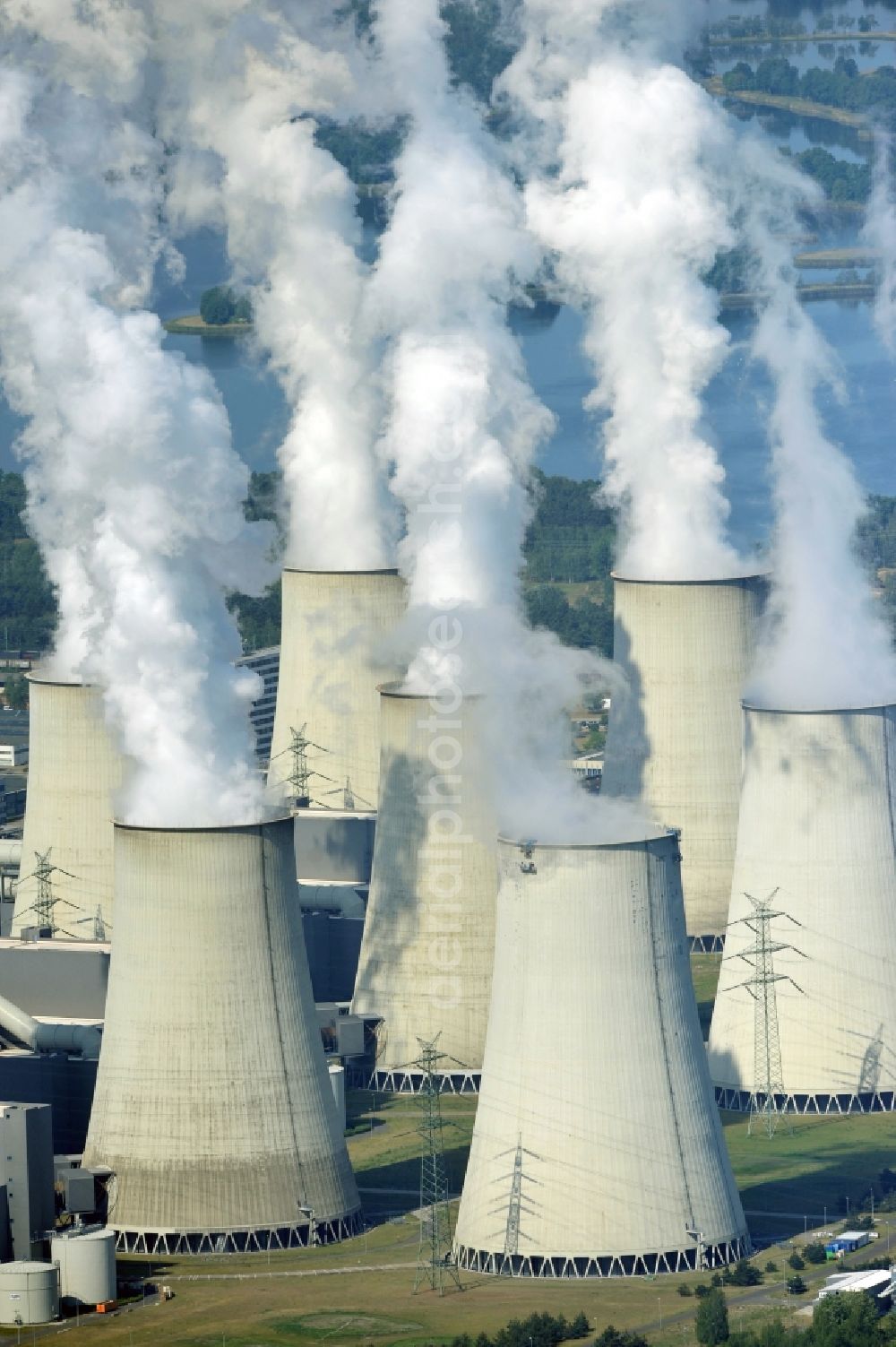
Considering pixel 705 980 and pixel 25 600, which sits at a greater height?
pixel 25 600

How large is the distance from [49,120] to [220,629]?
13.4 meters

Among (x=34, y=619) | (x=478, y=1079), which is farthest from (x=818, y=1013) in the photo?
(x=34, y=619)

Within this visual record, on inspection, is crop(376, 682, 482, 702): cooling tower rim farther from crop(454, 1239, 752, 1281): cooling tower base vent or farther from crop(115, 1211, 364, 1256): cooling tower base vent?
crop(454, 1239, 752, 1281): cooling tower base vent

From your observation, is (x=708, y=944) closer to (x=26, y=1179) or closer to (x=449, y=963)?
(x=449, y=963)

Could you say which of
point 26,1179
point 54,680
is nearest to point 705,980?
point 54,680

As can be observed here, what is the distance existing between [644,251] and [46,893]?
16025 mm

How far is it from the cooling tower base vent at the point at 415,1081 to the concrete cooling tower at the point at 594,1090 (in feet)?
35.5

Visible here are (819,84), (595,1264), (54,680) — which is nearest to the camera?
(595,1264)

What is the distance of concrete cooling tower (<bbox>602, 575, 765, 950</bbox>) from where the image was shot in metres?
64.8

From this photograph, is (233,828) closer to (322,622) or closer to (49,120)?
(49,120)

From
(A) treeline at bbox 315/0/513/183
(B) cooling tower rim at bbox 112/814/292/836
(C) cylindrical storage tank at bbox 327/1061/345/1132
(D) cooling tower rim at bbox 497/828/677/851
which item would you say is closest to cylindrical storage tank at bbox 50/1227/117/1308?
(B) cooling tower rim at bbox 112/814/292/836

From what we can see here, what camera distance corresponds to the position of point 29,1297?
145 ft

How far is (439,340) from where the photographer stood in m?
59.6

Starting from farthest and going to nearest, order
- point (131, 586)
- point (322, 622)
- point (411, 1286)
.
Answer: point (322, 622) < point (131, 586) < point (411, 1286)
